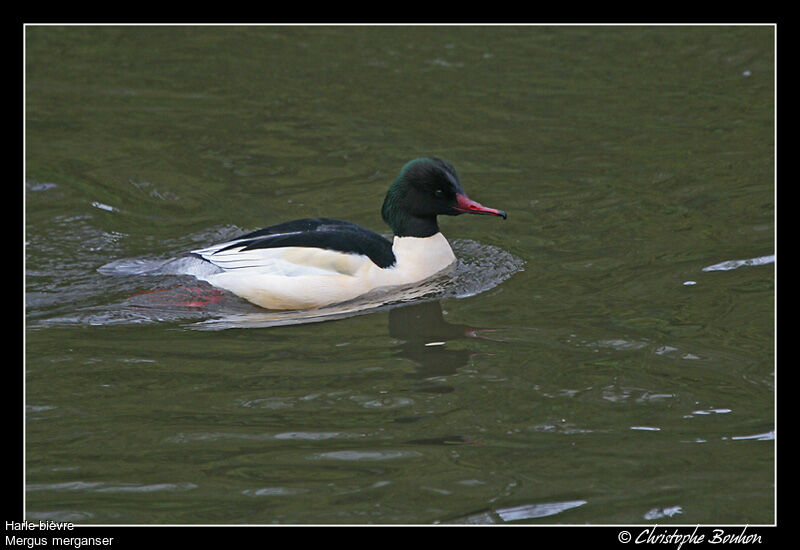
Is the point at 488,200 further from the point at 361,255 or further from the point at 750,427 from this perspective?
the point at 750,427

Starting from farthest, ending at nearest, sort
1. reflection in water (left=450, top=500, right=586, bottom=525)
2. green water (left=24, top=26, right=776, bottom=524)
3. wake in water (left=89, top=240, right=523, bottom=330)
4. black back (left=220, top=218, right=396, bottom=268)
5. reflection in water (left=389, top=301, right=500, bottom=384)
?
1. black back (left=220, top=218, right=396, bottom=268)
2. wake in water (left=89, top=240, right=523, bottom=330)
3. reflection in water (left=389, top=301, right=500, bottom=384)
4. green water (left=24, top=26, right=776, bottom=524)
5. reflection in water (left=450, top=500, right=586, bottom=525)

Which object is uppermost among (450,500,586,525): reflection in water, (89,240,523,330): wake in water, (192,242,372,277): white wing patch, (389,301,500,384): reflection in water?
(192,242,372,277): white wing patch

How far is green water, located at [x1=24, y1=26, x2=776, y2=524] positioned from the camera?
5762 mm

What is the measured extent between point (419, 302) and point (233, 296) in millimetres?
1521

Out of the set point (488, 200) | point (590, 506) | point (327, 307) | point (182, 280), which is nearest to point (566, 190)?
point (488, 200)

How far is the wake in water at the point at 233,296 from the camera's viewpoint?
8281 mm

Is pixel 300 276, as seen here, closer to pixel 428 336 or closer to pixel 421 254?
pixel 421 254

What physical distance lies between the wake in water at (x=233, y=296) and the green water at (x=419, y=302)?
63 millimetres

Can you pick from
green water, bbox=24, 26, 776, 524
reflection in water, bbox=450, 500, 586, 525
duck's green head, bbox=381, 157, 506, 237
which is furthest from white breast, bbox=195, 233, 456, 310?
reflection in water, bbox=450, 500, 586, 525

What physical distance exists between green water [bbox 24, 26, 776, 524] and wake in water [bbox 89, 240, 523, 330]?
63mm

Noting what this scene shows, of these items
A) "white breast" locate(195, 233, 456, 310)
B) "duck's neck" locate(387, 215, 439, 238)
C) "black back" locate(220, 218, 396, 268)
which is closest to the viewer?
"white breast" locate(195, 233, 456, 310)

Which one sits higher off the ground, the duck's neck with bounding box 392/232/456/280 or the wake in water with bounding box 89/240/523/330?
the duck's neck with bounding box 392/232/456/280

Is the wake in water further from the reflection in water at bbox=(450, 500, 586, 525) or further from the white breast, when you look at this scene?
the reflection in water at bbox=(450, 500, 586, 525)

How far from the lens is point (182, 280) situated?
889 cm
